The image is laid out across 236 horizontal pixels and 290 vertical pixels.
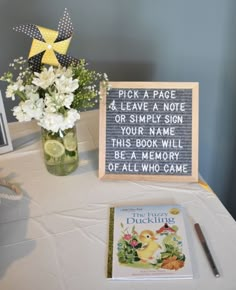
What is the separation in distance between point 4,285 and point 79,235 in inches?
7.9

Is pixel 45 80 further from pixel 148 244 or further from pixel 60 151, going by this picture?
pixel 148 244

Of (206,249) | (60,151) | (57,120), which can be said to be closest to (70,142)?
(60,151)

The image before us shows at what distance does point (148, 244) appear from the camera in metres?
0.85

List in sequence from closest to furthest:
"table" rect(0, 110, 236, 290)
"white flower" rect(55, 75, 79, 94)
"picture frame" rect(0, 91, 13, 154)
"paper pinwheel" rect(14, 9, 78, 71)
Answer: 1. "table" rect(0, 110, 236, 290)
2. "white flower" rect(55, 75, 79, 94)
3. "paper pinwheel" rect(14, 9, 78, 71)
4. "picture frame" rect(0, 91, 13, 154)

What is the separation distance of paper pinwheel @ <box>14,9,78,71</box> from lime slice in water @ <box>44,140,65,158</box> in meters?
0.22

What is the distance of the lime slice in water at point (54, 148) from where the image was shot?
1.02 meters

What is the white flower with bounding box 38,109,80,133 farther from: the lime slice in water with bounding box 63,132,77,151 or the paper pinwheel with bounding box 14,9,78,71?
the paper pinwheel with bounding box 14,9,78,71

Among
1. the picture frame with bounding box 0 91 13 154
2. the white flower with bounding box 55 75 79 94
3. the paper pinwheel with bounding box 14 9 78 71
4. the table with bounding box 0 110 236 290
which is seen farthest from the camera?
the picture frame with bounding box 0 91 13 154

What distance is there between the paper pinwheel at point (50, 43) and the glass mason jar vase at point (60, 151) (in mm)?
192

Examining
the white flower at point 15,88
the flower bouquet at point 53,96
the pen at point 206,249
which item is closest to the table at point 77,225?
the pen at point 206,249

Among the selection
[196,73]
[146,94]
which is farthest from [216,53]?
[146,94]

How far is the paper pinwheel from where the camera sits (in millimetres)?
998

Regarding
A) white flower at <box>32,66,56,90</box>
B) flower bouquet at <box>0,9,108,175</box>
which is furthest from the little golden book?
white flower at <box>32,66,56,90</box>

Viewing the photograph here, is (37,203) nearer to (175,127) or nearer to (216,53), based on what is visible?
(175,127)
